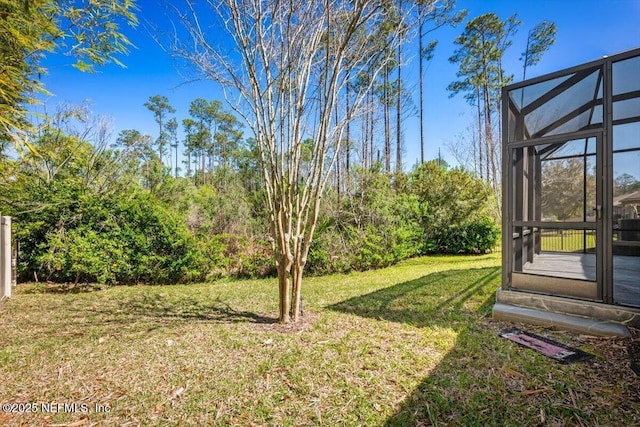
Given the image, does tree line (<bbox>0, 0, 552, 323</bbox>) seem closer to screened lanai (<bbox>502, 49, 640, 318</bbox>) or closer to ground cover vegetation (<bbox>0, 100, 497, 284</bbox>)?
ground cover vegetation (<bbox>0, 100, 497, 284</bbox>)

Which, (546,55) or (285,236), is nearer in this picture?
(285,236)

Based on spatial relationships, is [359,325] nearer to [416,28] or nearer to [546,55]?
[416,28]

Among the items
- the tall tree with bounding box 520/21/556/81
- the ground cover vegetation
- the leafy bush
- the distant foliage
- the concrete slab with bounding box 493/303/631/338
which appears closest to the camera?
the concrete slab with bounding box 493/303/631/338

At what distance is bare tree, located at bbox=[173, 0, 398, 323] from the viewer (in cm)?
331

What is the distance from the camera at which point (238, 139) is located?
2352cm

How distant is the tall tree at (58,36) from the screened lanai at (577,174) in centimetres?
500

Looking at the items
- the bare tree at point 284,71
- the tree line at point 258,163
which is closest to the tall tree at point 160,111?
the tree line at point 258,163

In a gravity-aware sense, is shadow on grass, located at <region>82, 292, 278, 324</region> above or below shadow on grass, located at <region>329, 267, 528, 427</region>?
below

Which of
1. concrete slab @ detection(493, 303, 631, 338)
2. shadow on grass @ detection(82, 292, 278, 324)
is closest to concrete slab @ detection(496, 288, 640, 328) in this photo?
concrete slab @ detection(493, 303, 631, 338)

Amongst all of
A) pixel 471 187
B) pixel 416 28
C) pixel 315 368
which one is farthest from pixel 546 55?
pixel 315 368

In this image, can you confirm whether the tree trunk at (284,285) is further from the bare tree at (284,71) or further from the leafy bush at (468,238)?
the leafy bush at (468,238)

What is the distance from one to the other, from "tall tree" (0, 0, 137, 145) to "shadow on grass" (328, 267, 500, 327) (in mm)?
4509

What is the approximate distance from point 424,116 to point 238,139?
1443 centimetres

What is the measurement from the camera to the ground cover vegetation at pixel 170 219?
554 centimetres
